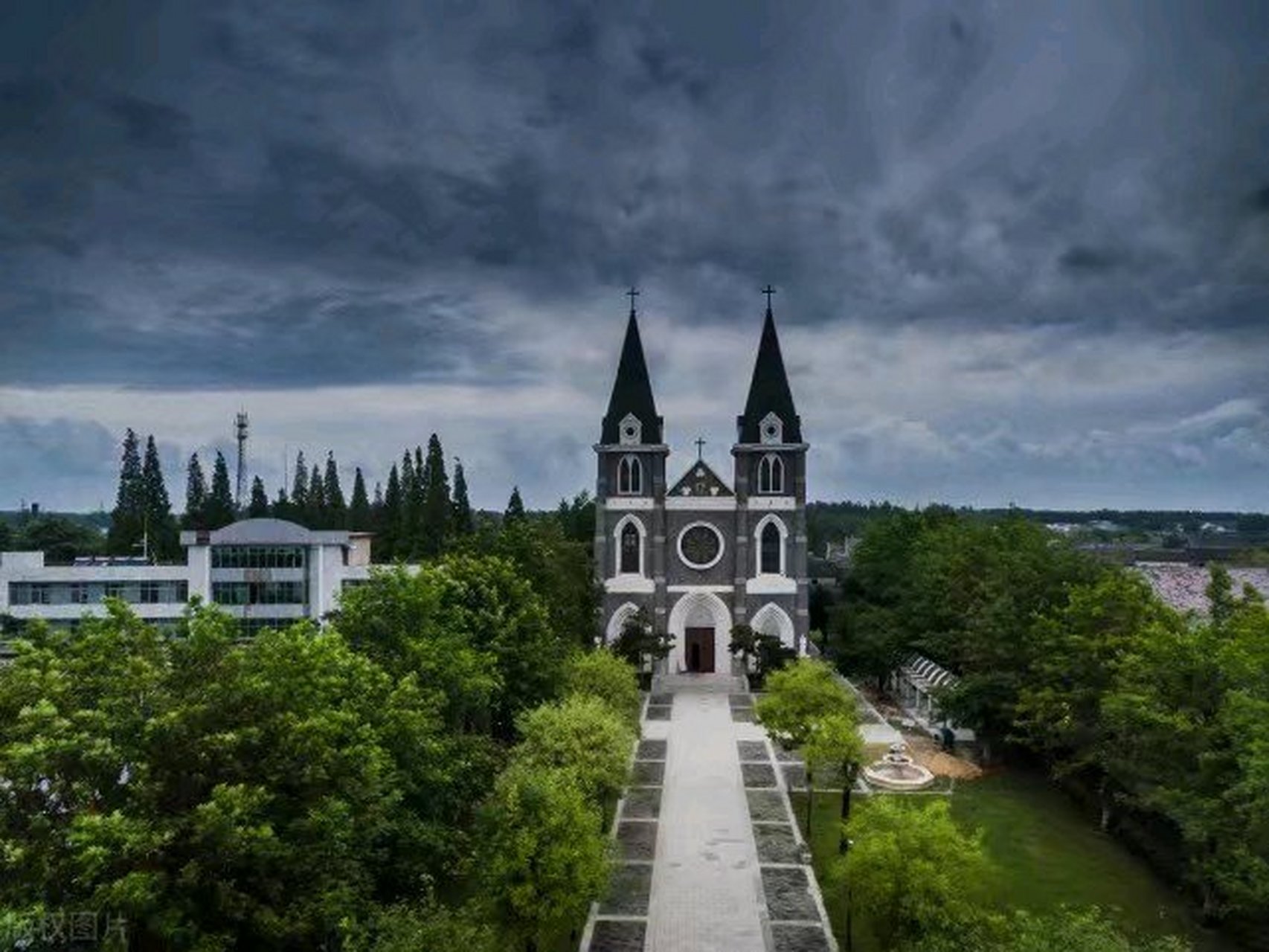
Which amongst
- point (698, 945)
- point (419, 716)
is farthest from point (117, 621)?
point (698, 945)

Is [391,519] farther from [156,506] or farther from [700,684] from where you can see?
[700,684]

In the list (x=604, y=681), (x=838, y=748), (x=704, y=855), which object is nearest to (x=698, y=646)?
(x=604, y=681)

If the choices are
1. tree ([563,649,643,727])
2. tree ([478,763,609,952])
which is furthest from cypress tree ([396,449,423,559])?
tree ([478,763,609,952])

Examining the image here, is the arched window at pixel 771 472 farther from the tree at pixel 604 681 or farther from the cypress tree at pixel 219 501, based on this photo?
the cypress tree at pixel 219 501

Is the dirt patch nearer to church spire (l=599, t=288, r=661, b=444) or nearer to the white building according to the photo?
church spire (l=599, t=288, r=661, b=444)

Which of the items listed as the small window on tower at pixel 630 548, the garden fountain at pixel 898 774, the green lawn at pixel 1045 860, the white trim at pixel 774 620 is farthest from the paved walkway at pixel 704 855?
the small window on tower at pixel 630 548

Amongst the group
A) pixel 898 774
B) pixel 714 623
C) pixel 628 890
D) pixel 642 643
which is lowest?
pixel 628 890

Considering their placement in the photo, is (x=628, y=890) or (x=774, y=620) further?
(x=774, y=620)
